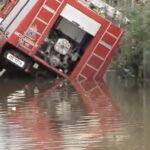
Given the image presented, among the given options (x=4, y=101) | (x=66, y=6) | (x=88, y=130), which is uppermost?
(x=66, y=6)

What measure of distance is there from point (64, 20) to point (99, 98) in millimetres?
7071

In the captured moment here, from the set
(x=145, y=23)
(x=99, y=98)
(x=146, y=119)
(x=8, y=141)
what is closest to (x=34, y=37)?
(x=145, y=23)

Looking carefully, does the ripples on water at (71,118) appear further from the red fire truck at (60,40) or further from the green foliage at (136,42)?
the red fire truck at (60,40)

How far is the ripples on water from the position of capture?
377 inches

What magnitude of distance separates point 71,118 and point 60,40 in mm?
10623

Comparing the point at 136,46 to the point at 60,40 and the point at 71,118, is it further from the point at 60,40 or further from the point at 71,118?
the point at 71,118

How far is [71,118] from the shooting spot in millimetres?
12547

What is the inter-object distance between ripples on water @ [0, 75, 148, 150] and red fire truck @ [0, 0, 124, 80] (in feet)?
8.90

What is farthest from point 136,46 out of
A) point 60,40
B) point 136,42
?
point 60,40

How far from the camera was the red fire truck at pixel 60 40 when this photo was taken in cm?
2245

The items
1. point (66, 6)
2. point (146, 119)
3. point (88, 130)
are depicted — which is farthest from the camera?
point (66, 6)

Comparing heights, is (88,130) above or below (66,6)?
below

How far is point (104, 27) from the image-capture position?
2264 centimetres

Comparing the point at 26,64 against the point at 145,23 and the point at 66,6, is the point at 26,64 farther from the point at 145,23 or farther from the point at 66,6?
the point at 145,23
